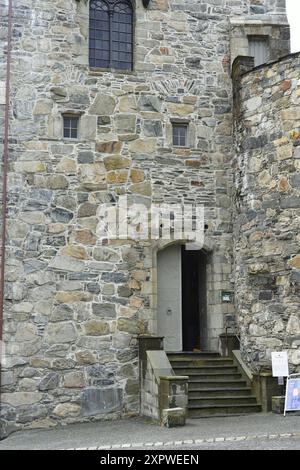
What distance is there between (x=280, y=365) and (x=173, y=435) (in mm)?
2501

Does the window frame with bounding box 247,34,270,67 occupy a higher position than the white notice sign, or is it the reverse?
the window frame with bounding box 247,34,270,67

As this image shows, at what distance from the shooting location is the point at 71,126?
12.6 meters

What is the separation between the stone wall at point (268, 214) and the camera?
11469 mm

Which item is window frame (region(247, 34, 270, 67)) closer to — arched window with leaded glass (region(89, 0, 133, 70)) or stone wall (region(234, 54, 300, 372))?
stone wall (region(234, 54, 300, 372))

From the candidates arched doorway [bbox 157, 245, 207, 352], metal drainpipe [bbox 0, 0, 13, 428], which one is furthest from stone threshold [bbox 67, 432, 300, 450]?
arched doorway [bbox 157, 245, 207, 352]

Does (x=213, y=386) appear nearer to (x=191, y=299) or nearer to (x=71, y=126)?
(x=191, y=299)

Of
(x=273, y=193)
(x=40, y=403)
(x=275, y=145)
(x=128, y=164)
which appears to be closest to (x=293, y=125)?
(x=275, y=145)

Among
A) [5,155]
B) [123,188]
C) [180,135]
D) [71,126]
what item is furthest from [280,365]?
[5,155]

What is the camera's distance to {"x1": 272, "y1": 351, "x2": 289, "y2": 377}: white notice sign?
11.0m

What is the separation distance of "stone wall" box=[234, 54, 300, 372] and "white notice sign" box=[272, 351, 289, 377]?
0.49 feet

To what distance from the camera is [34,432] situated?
11.0 m

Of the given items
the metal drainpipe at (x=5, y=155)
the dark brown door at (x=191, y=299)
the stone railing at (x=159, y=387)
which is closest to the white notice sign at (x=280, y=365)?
the stone railing at (x=159, y=387)

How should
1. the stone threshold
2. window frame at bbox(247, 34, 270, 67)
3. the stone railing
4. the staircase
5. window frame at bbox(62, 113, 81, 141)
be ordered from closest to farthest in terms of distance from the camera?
the stone threshold → the stone railing → the staircase → window frame at bbox(62, 113, 81, 141) → window frame at bbox(247, 34, 270, 67)

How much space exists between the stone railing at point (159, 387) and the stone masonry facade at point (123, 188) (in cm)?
32
